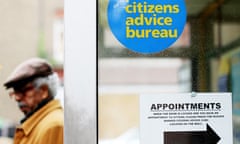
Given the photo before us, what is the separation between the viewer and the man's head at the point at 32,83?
1782mm

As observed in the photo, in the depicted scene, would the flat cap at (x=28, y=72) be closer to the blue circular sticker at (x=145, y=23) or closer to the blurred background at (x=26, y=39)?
the blurred background at (x=26, y=39)

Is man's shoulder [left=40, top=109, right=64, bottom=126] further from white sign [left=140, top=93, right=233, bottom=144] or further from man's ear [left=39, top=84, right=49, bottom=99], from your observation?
white sign [left=140, top=93, right=233, bottom=144]

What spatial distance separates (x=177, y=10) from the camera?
72.2 inches

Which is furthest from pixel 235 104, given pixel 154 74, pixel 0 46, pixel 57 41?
pixel 0 46

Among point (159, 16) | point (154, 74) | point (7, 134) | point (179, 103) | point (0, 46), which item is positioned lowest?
point (7, 134)

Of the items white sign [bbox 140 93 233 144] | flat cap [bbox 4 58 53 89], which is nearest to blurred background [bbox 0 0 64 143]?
flat cap [bbox 4 58 53 89]

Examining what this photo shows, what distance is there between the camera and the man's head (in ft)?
5.85

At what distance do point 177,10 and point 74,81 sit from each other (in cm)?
54

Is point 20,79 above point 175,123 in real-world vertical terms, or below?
above

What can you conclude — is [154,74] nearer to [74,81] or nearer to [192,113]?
[192,113]

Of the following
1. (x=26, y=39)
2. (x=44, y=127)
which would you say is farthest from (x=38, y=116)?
(x=26, y=39)

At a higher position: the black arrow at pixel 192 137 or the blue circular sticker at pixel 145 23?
the blue circular sticker at pixel 145 23

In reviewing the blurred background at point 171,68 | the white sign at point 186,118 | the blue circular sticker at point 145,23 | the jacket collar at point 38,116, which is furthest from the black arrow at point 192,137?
the jacket collar at point 38,116

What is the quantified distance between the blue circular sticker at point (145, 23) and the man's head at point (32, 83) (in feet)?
1.10
